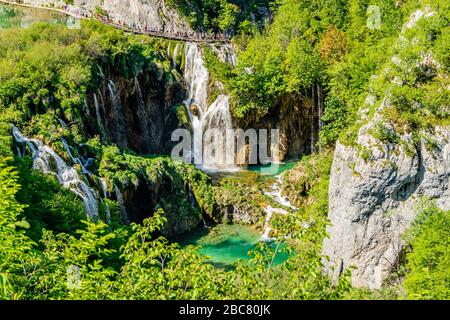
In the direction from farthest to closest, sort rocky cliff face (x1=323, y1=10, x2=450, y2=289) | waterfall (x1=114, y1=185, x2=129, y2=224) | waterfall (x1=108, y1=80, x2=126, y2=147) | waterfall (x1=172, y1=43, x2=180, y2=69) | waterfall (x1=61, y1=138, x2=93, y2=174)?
waterfall (x1=172, y1=43, x2=180, y2=69)
waterfall (x1=108, y1=80, x2=126, y2=147)
waterfall (x1=114, y1=185, x2=129, y2=224)
waterfall (x1=61, y1=138, x2=93, y2=174)
rocky cliff face (x1=323, y1=10, x2=450, y2=289)

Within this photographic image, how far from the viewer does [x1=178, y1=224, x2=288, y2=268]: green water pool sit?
22469 millimetres

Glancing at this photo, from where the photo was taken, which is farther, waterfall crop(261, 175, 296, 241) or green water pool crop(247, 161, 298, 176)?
green water pool crop(247, 161, 298, 176)

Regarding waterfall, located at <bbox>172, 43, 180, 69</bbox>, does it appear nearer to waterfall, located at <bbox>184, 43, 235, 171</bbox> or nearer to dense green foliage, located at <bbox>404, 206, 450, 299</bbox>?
waterfall, located at <bbox>184, 43, 235, 171</bbox>

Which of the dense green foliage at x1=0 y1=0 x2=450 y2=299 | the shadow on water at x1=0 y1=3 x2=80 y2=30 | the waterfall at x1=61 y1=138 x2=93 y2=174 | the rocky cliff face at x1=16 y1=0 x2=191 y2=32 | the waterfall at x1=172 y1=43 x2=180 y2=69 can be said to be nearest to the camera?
the dense green foliage at x1=0 y1=0 x2=450 y2=299

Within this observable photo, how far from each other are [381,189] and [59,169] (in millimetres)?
12648

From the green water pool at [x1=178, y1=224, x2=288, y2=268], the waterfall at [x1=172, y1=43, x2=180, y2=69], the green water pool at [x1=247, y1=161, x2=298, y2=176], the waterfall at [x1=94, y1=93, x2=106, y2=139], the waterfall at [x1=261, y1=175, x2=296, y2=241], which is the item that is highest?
the waterfall at [x1=172, y1=43, x2=180, y2=69]

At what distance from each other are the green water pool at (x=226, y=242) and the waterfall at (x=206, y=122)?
26.5 ft

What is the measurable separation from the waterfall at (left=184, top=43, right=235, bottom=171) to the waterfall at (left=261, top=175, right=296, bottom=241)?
17.3ft

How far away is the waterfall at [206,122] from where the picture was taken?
3350cm

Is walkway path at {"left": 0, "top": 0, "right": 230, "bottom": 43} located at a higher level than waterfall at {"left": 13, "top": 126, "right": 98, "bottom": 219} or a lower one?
higher

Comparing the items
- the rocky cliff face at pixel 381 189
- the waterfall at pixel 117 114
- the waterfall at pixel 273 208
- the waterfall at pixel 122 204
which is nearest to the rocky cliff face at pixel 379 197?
the rocky cliff face at pixel 381 189

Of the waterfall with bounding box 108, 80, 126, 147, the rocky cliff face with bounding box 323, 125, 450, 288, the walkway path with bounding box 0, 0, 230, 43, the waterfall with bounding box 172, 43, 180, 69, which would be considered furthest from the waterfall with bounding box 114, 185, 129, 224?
the walkway path with bounding box 0, 0, 230, 43

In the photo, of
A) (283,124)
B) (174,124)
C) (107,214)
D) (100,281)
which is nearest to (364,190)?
(107,214)

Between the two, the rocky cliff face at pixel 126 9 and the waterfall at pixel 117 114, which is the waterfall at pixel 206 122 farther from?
the rocky cliff face at pixel 126 9
